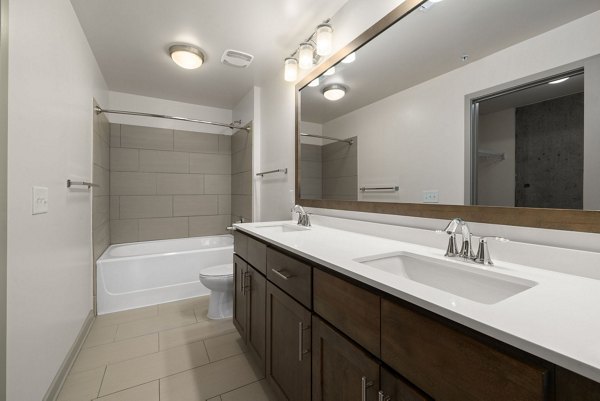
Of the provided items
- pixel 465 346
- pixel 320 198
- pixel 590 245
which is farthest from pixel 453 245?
pixel 320 198

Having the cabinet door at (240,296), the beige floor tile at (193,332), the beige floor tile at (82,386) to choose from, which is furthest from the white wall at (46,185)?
the cabinet door at (240,296)

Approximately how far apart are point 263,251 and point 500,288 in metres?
1.00

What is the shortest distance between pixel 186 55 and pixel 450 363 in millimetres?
2617

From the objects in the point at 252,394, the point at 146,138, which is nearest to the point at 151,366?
the point at 252,394

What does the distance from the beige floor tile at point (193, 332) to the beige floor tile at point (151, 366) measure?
9 cm

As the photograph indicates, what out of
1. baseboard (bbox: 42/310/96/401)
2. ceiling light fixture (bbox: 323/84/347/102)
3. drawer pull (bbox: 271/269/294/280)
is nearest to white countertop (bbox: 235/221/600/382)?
drawer pull (bbox: 271/269/294/280)

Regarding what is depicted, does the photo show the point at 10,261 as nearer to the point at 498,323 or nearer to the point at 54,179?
the point at 54,179

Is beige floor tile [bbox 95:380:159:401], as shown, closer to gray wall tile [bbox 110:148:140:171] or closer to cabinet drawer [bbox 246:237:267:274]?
cabinet drawer [bbox 246:237:267:274]

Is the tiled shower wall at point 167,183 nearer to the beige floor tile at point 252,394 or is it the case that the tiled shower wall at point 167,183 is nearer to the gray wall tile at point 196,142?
the gray wall tile at point 196,142

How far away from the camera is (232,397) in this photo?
1394mm

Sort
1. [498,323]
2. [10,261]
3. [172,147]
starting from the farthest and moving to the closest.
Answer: [172,147] → [10,261] → [498,323]

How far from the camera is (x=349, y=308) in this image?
0.80 metres

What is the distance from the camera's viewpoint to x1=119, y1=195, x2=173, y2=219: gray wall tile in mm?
3226

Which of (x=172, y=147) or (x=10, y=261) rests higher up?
(x=172, y=147)
